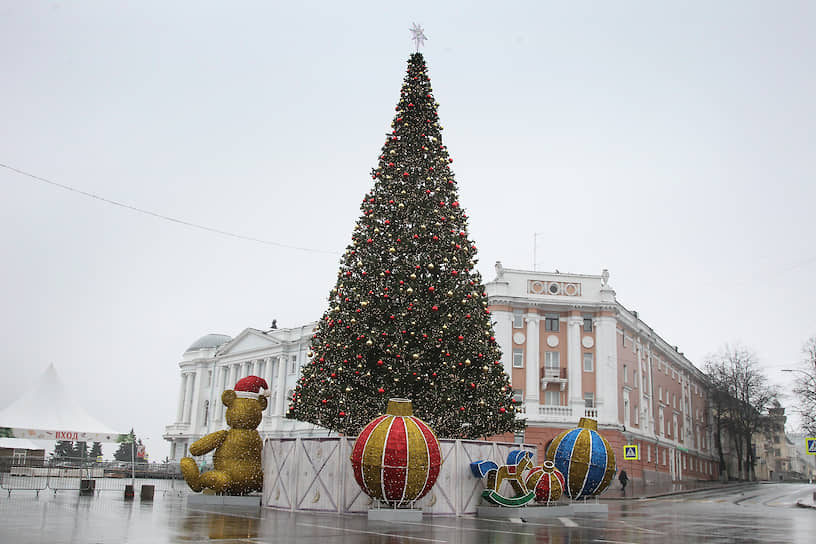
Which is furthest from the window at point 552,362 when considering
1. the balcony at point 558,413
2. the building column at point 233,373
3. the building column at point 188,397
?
the building column at point 188,397

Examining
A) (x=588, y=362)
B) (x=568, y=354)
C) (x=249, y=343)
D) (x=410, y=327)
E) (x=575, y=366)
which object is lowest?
(x=410, y=327)

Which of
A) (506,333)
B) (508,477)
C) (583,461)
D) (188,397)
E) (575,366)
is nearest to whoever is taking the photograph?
(508,477)

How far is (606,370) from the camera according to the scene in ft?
159

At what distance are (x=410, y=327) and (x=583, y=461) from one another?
587 centimetres

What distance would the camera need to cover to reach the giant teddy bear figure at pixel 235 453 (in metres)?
18.8

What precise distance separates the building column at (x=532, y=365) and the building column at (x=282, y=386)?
92.1ft

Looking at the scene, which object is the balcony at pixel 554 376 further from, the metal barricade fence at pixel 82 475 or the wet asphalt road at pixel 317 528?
the wet asphalt road at pixel 317 528

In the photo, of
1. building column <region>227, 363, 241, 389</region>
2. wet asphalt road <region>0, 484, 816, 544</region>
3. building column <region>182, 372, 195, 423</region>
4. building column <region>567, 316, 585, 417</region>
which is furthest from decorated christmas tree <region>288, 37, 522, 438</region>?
building column <region>182, 372, 195, 423</region>

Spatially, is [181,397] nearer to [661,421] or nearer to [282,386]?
[282,386]

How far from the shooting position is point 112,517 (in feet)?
48.2

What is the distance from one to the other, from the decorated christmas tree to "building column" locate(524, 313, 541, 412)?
2706 centimetres

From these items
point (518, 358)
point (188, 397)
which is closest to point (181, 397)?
point (188, 397)

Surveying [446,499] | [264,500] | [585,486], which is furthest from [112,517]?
[585,486]

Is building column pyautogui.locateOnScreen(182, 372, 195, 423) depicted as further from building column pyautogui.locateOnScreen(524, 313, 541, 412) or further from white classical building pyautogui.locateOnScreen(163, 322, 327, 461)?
building column pyautogui.locateOnScreen(524, 313, 541, 412)
